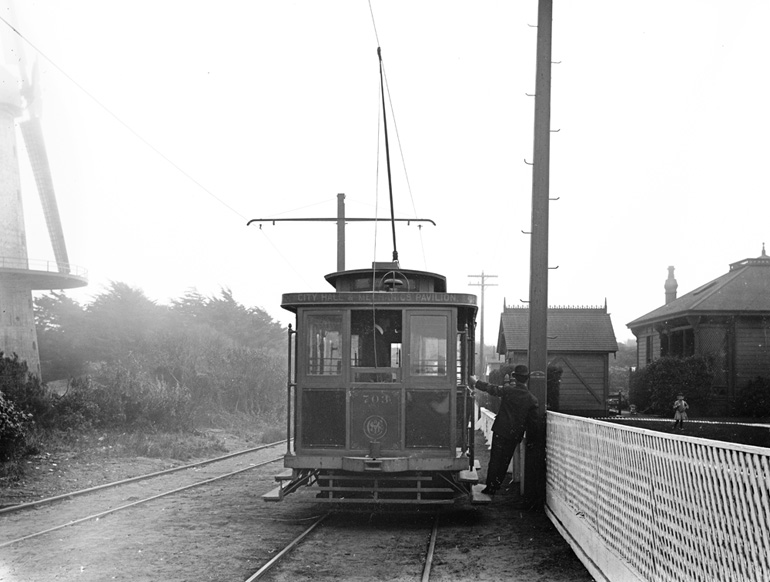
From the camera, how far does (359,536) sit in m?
8.04

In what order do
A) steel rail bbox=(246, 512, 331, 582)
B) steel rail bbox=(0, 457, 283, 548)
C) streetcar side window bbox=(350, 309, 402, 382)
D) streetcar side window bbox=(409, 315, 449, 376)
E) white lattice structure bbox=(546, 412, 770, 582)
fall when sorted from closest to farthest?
white lattice structure bbox=(546, 412, 770, 582) → steel rail bbox=(246, 512, 331, 582) → steel rail bbox=(0, 457, 283, 548) → streetcar side window bbox=(409, 315, 449, 376) → streetcar side window bbox=(350, 309, 402, 382)

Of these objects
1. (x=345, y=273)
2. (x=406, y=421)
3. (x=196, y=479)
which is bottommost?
(x=196, y=479)

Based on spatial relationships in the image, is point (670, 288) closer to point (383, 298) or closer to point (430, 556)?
point (383, 298)

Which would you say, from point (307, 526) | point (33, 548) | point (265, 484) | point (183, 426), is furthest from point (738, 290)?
point (33, 548)

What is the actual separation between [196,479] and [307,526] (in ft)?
16.1

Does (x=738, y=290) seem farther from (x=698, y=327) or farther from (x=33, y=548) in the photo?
(x=33, y=548)

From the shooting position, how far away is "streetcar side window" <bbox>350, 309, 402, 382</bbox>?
8.97 m

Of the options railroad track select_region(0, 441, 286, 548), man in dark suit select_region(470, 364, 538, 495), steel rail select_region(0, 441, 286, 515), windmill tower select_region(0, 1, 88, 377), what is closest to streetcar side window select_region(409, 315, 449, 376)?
man in dark suit select_region(470, 364, 538, 495)

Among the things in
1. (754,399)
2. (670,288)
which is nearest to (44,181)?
(754,399)

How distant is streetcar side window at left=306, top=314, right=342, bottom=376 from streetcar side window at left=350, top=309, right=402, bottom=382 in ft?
0.57

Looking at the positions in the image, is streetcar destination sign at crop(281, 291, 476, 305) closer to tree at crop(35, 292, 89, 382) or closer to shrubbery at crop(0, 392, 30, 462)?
shrubbery at crop(0, 392, 30, 462)

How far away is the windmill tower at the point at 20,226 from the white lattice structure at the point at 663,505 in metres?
22.3

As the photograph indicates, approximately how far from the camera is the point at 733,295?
101 ft

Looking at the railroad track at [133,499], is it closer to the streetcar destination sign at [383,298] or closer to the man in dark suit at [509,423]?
the streetcar destination sign at [383,298]
